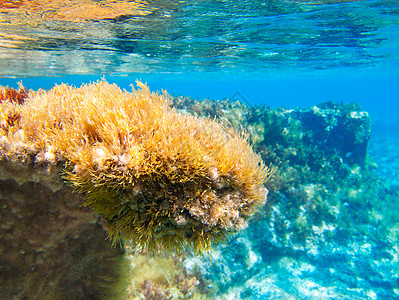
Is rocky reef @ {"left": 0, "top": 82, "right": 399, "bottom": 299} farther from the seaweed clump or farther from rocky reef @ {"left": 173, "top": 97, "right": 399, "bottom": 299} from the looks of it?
rocky reef @ {"left": 173, "top": 97, "right": 399, "bottom": 299}

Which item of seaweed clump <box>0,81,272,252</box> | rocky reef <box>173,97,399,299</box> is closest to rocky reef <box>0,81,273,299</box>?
seaweed clump <box>0,81,272,252</box>

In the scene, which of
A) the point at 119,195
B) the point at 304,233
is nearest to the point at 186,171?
the point at 119,195

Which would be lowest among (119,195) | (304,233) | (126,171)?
(304,233)

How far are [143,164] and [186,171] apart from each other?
0.49m

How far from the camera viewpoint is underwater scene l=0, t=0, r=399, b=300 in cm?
265

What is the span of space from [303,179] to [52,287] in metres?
12.7

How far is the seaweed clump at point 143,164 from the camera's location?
2.52 m

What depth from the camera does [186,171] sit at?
101 inches

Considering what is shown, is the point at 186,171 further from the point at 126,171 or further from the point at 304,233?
the point at 304,233

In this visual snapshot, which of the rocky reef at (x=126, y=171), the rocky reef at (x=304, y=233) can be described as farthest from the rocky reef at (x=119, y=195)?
the rocky reef at (x=304, y=233)

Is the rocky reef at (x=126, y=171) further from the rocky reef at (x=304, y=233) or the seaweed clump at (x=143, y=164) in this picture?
the rocky reef at (x=304, y=233)

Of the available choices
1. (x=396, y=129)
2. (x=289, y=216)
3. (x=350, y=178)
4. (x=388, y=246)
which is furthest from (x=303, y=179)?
(x=396, y=129)

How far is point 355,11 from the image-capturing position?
11.2 m

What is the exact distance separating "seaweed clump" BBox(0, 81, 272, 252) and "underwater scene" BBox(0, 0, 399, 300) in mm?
19
